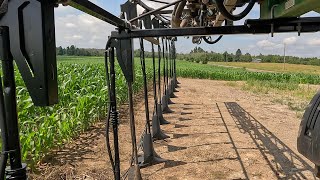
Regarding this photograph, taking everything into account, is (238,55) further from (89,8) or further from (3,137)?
(3,137)

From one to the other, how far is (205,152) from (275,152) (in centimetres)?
114

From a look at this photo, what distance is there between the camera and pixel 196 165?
4.55 m

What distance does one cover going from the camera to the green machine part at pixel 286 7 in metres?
1.63

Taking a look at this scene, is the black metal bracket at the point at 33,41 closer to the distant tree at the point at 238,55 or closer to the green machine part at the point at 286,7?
the green machine part at the point at 286,7

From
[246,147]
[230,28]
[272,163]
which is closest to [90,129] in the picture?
[246,147]

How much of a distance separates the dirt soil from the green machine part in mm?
2466

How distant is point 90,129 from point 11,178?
5.30 meters

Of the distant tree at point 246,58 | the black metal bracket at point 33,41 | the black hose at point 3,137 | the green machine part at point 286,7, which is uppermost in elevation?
the distant tree at point 246,58

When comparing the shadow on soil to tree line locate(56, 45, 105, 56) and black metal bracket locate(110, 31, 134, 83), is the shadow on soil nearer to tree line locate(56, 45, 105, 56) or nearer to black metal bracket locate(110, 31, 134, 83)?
black metal bracket locate(110, 31, 134, 83)

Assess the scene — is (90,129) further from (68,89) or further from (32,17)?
(32,17)

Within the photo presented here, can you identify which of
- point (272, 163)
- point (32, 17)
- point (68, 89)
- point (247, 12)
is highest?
point (247, 12)

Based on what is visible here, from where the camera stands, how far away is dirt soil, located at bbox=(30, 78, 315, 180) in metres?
4.17

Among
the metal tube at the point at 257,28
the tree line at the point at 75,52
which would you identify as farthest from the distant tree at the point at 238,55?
the metal tube at the point at 257,28

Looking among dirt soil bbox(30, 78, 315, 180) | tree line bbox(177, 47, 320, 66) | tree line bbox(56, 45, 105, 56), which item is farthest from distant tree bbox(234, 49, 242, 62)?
dirt soil bbox(30, 78, 315, 180)
